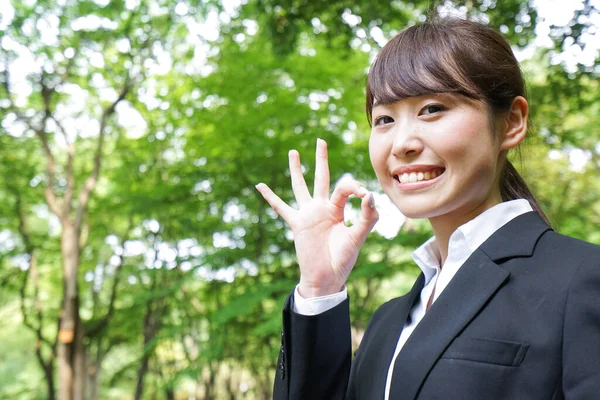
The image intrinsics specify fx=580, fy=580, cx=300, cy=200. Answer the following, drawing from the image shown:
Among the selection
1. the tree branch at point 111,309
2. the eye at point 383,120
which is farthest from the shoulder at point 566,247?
the tree branch at point 111,309

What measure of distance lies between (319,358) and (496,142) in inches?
26.8

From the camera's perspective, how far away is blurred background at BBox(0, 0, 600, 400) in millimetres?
5242

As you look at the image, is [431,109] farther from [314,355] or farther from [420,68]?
[314,355]

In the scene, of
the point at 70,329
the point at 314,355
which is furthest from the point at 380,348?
the point at 70,329

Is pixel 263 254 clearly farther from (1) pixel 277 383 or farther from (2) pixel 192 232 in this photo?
(1) pixel 277 383

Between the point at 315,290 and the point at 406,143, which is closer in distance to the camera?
the point at 406,143

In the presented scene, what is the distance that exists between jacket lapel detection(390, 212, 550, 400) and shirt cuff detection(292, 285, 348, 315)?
26 cm

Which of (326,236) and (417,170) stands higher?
(417,170)

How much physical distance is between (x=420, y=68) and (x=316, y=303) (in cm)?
61

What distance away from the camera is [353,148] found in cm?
651

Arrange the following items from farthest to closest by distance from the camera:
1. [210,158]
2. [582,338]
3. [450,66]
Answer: [210,158]
[450,66]
[582,338]

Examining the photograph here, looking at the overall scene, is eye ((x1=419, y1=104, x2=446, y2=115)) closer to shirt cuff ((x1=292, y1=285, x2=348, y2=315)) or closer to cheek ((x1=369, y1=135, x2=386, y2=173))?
cheek ((x1=369, y1=135, x2=386, y2=173))

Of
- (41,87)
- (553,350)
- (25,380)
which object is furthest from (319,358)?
(25,380)

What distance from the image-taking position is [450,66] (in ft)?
4.26
